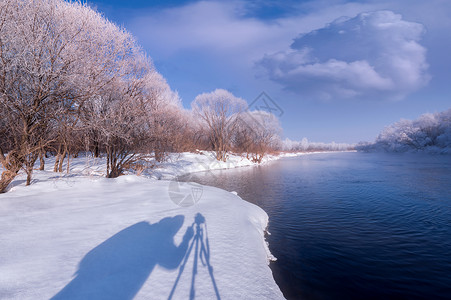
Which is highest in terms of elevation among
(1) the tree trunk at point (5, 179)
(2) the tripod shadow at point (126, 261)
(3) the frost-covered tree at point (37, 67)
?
(3) the frost-covered tree at point (37, 67)

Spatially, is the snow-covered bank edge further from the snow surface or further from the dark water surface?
the snow surface

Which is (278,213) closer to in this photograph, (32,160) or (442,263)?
(442,263)

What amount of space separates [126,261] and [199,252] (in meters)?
1.41

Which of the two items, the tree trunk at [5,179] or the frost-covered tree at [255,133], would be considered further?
the frost-covered tree at [255,133]

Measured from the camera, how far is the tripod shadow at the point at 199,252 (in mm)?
3403

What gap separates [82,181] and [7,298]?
25.8 feet

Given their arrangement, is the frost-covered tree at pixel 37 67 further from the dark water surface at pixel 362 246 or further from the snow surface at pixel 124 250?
the dark water surface at pixel 362 246

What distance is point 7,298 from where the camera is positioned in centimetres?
272

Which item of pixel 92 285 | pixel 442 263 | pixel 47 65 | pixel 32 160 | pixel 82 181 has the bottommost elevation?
pixel 442 263

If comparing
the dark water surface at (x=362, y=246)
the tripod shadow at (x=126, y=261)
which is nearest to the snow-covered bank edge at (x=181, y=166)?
the dark water surface at (x=362, y=246)

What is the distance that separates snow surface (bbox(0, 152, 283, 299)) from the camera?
3154 millimetres

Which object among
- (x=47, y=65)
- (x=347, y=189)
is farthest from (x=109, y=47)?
(x=347, y=189)

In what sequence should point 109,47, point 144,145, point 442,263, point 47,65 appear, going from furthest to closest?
1. point 144,145
2. point 109,47
3. point 47,65
4. point 442,263

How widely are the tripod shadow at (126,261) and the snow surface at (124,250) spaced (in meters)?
0.01
